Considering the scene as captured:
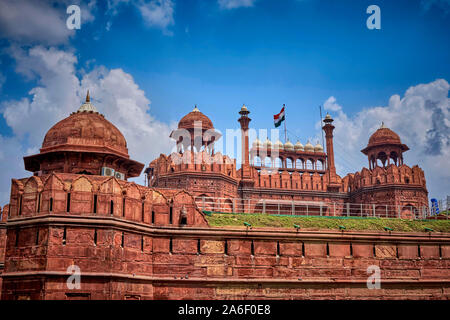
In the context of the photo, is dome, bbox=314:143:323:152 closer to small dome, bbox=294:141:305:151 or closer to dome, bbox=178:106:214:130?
small dome, bbox=294:141:305:151

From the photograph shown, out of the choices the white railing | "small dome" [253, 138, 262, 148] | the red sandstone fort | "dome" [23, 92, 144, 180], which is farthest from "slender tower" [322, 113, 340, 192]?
"dome" [23, 92, 144, 180]

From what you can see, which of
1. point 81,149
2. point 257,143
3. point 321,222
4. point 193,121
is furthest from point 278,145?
point 81,149

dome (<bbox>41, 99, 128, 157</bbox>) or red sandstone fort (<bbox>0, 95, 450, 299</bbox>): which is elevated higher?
dome (<bbox>41, 99, 128, 157</bbox>)

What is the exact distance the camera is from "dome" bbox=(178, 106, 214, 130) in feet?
112

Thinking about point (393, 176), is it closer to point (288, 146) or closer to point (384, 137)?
point (384, 137)

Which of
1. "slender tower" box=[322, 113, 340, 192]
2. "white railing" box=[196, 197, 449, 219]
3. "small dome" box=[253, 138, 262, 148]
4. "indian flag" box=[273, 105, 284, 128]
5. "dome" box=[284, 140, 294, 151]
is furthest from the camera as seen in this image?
"dome" box=[284, 140, 294, 151]

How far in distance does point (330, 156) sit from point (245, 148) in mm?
6327

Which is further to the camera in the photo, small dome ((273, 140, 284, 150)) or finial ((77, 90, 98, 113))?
small dome ((273, 140, 284, 150))

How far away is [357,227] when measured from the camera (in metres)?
23.2

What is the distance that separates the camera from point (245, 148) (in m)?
34.9

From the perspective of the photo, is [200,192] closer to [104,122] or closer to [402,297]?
[104,122]

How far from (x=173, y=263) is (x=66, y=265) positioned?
3.90 m

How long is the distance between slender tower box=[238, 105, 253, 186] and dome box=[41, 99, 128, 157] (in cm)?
1318

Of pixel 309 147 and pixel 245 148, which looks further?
pixel 309 147
